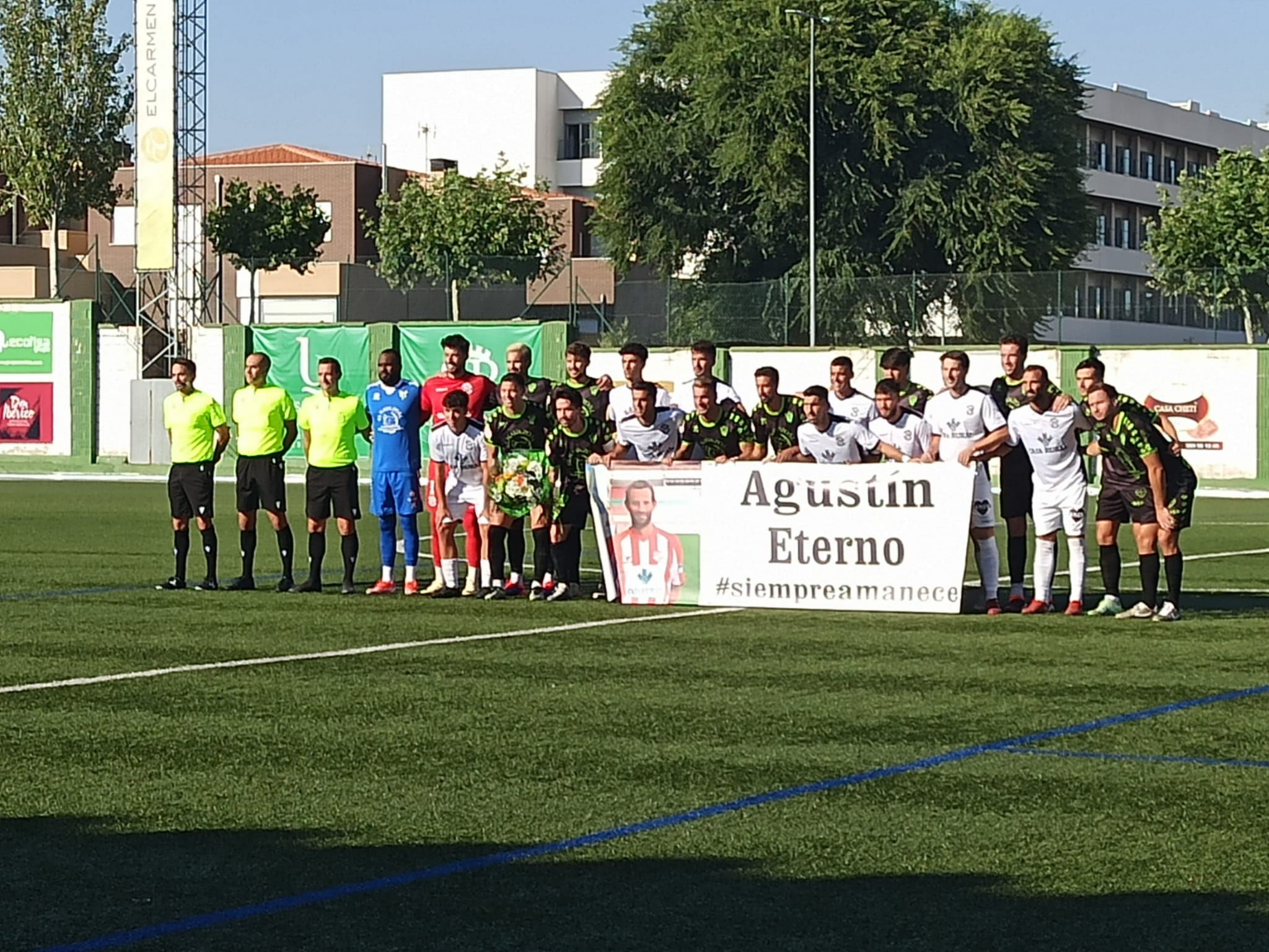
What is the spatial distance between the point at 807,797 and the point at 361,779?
1865 mm

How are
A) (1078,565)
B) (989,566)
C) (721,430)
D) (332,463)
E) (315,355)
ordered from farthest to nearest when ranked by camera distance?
(315,355) < (332,463) < (721,430) < (989,566) < (1078,565)

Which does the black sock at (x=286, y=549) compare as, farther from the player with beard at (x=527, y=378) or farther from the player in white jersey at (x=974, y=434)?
the player in white jersey at (x=974, y=434)

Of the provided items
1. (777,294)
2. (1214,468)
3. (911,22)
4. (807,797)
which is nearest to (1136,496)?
(807,797)

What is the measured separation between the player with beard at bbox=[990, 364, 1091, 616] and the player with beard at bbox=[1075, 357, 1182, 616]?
15 cm

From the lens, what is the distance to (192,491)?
17.9 m

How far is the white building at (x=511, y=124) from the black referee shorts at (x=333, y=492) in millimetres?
87979

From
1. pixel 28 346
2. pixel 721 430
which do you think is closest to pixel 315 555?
pixel 721 430

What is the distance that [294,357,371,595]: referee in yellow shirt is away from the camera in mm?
17531

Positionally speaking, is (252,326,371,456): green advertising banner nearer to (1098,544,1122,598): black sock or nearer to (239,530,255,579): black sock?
(239,530,255,579): black sock

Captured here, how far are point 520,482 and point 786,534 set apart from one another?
220 centimetres

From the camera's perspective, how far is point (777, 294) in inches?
1734

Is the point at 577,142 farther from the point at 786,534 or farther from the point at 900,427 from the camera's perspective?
the point at 786,534

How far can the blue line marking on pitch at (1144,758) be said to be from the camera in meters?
9.24

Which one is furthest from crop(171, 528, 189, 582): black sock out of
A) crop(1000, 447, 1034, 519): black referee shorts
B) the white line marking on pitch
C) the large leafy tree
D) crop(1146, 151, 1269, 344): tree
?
crop(1146, 151, 1269, 344): tree
